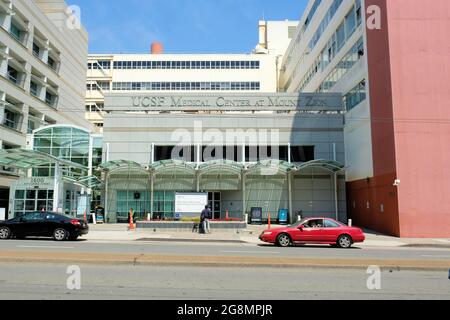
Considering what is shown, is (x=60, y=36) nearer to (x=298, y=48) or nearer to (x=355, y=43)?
(x=298, y=48)

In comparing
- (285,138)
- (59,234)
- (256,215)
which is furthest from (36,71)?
(59,234)

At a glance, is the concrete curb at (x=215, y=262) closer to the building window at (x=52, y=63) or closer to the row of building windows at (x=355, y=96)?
the row of building windows at (x=355, y=96)

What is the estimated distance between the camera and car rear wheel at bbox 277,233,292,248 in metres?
17.3

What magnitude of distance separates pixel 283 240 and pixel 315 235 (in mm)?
1417

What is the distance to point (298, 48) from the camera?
5281 centimetres

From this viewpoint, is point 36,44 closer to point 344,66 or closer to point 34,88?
point 34,88

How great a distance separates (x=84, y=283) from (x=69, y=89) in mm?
54394

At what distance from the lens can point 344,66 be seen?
112 feet

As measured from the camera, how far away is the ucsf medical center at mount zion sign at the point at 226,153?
3070 centimetres

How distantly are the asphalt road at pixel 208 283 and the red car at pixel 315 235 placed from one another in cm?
717

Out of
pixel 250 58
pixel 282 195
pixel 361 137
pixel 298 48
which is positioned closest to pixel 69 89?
pixel 250 58

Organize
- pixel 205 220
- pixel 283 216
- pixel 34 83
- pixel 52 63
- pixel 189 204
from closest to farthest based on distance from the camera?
pixel 205 220 < pixel 189 204 < pixel 283 216 < pixel 34 83 < pixel 52 63

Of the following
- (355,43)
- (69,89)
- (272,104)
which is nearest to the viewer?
(355,43)

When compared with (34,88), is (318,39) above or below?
above
